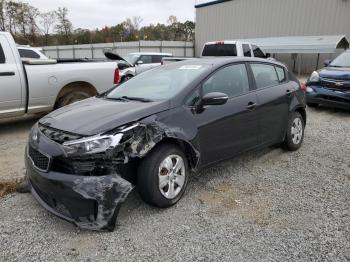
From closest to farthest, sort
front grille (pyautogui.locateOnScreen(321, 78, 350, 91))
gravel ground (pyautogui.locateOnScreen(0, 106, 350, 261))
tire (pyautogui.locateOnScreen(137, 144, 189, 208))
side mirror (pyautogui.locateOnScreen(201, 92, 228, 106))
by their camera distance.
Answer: gravel ground (pyautogui.locateOnScreen(0, 106, 350, 261)) → tire (pyautogui.locateOnScreen(137, 144, 189, 208)) → side mirror (pyautogui.locateOnScreen(201, 92, 228, 106)) → front grille (pyautogui.locateOnScreen(321, 78, 350, 91))

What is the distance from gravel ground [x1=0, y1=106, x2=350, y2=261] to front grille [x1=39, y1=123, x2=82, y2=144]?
78 centimetres

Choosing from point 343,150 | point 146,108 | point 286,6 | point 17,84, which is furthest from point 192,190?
point 286,6

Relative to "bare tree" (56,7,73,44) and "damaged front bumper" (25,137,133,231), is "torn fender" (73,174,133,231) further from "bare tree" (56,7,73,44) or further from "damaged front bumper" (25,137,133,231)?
"bare tree" (56,7,73,44)

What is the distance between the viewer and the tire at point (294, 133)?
5160 millimetres

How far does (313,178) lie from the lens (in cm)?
430

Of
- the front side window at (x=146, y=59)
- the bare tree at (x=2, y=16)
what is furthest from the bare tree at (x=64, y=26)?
the front side window at (x=146, y=59)

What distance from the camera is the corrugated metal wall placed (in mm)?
21000

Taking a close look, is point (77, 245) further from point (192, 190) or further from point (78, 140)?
point (192, 190)

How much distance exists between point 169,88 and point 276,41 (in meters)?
19.5

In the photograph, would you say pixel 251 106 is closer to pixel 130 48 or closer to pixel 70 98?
pixel 70 98

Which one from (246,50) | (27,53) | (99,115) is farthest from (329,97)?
(27,53)

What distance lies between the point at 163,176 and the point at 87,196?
765 millimetres

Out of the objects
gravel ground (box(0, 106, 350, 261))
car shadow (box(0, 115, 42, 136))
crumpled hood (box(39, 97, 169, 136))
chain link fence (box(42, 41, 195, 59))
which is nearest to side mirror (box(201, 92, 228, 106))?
crumpled hood (box(39, 97, 169, 136))

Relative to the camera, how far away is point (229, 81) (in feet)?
13.9
